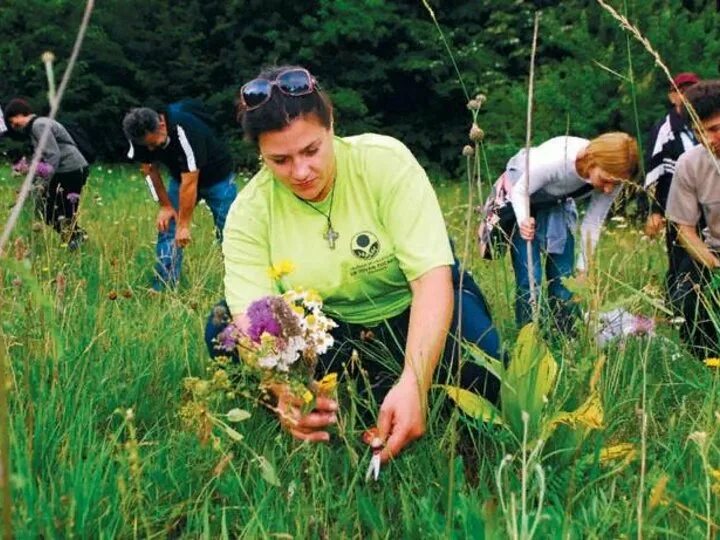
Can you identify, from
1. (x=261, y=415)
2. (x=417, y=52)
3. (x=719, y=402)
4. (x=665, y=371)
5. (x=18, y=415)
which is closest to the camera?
(x=18, y=415)

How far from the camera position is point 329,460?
196cm

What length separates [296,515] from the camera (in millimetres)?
1609

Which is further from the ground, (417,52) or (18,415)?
(417,52)

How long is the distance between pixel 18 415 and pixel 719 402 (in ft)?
4.98

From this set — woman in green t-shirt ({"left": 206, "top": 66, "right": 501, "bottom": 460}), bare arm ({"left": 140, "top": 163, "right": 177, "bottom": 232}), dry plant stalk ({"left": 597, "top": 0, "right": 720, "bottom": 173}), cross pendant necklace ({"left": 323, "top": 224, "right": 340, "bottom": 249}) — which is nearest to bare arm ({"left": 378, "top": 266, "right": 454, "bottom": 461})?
woman in green t-shirt ({"left": 206, "top": 66, "right": 501, "bottom": 460})

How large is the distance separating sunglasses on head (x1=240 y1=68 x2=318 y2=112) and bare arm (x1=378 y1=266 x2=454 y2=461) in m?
0.53

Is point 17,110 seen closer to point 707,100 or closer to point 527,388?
point 707,100

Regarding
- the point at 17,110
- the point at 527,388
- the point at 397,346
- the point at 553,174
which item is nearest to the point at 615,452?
the point at 527,388

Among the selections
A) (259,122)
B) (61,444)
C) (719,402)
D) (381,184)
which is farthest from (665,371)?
(61,444)

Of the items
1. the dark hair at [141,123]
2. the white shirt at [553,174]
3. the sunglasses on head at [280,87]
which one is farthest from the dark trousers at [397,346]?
the dark hair at [141,123]

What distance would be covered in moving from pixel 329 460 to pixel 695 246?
6.64 feet

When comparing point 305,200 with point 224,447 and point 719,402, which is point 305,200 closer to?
point 224,447

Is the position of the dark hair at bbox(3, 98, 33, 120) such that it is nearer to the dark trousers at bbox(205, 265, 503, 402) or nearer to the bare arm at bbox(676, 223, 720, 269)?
the dark trousers at bbox(205, 265, 503, 402)

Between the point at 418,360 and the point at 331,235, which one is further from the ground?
the point at 331,235
